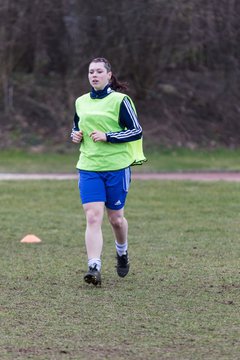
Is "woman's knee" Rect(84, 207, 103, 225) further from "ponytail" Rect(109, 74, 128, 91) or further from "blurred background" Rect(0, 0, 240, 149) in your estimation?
"blurred background" Rect(0, 0, 240, 149)

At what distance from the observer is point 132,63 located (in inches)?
1032

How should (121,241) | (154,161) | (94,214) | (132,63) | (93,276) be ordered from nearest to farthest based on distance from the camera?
(93,276), (94,214), (121,241), (154,161), (132,63)

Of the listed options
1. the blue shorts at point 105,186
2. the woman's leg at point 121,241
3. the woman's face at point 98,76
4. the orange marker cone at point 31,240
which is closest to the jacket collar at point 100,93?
the woman's face at point 98,76

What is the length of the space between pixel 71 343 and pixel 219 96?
23290 mm

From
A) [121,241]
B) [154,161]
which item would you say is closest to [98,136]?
[121,241]

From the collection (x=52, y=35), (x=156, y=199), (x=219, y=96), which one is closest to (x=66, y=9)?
(x=52, y=35)

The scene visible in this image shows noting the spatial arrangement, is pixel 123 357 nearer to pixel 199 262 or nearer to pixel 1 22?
pixel 199 262

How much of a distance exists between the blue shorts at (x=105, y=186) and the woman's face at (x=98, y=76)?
797 millimetres

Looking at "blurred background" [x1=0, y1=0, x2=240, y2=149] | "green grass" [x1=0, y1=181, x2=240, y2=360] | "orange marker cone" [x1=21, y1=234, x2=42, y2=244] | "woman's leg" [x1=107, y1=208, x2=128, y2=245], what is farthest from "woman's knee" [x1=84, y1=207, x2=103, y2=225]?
"blurred background" [x1=0, y1=0, x2=240, y2=149]

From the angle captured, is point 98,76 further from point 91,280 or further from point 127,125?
point 91,280

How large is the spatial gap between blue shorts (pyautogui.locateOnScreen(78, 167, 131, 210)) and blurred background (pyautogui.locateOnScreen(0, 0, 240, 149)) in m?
17.1

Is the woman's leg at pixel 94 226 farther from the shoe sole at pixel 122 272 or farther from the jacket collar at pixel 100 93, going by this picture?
the jacket collar at pixel 100 93

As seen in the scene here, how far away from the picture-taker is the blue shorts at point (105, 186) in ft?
25.5

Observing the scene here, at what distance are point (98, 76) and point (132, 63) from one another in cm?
1862
